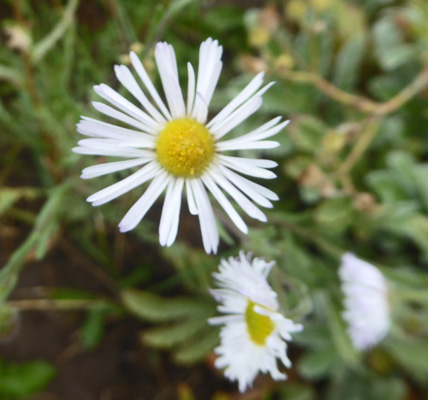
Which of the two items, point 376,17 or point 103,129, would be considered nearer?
point 103,129

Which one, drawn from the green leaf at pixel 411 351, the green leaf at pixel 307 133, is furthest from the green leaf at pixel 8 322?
the green leaf at pixel 411 351

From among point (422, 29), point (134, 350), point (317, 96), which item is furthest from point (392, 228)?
point (134, 350)

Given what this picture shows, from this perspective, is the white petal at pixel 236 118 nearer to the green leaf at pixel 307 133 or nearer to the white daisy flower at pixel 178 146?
the white daisy flower at pixel 178 146

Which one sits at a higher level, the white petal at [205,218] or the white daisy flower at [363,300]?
the white petal at [205,218]

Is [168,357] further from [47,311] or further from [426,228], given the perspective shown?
[426,228]

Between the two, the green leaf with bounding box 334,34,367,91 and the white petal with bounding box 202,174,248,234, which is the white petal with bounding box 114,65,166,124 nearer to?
the white petal with bounding box 202,174,248,234

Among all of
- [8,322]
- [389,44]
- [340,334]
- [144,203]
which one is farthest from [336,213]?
[8,322]
